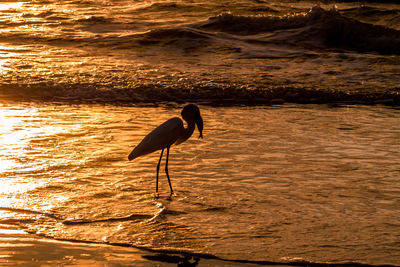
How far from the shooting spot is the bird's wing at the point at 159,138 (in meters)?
4.85

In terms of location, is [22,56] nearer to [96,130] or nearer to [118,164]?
[96,130]

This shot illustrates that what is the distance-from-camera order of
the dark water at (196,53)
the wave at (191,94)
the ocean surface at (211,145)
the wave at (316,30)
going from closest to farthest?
the ocean surface at (211,145) → the wave at (191,94) → the dark water at (196,53) → the wave at (316,30)

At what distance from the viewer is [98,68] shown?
11.4 metres

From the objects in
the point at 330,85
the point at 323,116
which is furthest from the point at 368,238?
the point at 330,85

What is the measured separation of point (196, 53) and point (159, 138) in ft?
29.1

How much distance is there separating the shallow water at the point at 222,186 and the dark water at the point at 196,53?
2.06 m

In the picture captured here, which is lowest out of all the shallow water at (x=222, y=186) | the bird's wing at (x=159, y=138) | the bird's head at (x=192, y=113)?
the shallow water at (x=222, y=186)

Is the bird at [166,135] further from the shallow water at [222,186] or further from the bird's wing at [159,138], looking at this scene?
the shallow water at [222,186]

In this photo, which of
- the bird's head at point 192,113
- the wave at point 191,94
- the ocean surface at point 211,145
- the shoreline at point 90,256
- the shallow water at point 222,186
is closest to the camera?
the shoreline at point 90,256

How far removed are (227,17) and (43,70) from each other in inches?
329

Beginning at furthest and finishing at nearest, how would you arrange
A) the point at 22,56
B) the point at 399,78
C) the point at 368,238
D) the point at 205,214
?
the point at 22,56 → the point at 399,78 → the point at 205,214 → the point at 368,238

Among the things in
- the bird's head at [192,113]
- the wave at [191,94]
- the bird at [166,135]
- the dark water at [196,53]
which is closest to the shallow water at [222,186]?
the bird at [166,135]

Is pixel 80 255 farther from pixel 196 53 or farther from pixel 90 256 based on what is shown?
pixel 196 53

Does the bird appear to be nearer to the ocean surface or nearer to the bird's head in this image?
the bird's head
